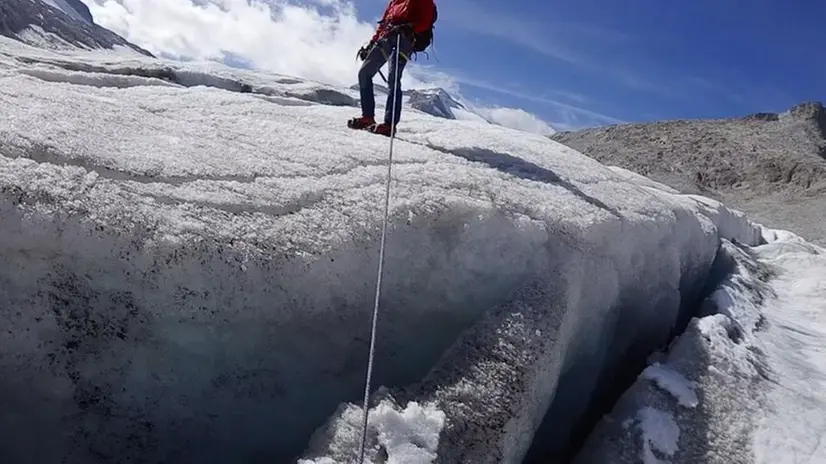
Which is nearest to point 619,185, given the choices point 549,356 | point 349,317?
point 549,356

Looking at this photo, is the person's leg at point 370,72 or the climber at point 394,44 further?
the person's leg at point 370,72

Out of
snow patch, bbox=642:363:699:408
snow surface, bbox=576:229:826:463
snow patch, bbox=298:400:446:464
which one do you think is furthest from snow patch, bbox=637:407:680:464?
snow patch, bbox=298:400:446:464

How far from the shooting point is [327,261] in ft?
12.5

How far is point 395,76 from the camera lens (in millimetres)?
6871

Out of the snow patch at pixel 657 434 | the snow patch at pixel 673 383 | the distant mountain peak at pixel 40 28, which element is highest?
the distant mountain peak at pixel 40 28

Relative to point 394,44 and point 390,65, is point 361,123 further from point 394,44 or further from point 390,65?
point 394,44

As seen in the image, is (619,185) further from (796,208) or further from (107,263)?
(796,208)

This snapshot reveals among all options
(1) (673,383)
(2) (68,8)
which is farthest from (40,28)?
(2) (68,8)

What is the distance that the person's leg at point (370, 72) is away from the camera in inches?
279

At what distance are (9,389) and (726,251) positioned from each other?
11504 millimetres

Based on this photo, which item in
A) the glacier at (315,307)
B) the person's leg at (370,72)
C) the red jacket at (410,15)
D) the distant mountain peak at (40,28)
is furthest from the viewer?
the distant mountain peak at (40,28)

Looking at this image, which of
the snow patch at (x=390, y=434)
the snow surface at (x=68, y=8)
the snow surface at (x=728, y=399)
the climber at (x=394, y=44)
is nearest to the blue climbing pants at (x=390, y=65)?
the climber at (x=394, y=44)

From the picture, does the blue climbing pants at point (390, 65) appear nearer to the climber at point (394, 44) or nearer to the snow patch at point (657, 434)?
the climber at point (394, 44)

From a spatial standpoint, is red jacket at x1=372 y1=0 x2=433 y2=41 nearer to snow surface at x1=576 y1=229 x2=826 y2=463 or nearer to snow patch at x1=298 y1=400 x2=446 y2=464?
snow surface at x1=576 y1=229 x2=826 y2=463
